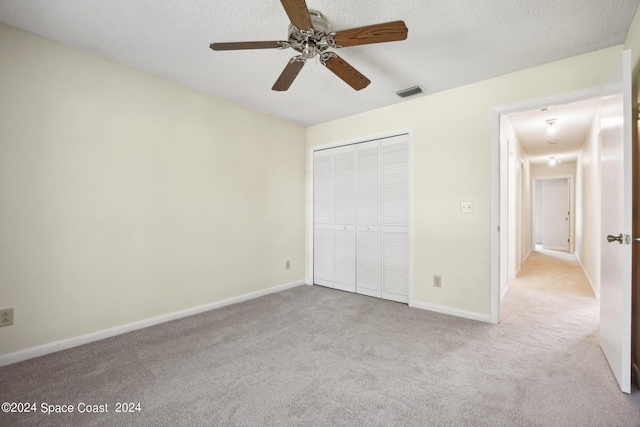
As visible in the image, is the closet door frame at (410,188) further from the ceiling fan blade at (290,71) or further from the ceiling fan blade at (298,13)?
the ceiling fan blade at (298,13)

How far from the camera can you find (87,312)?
92.9 inches

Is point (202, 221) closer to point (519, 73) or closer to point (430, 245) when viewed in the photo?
point (430, 245)

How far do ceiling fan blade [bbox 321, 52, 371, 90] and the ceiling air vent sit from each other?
0.97 m

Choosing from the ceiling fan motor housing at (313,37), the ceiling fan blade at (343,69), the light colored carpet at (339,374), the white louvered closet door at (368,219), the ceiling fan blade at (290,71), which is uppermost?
the ceiling fan motor housing at (313,37)

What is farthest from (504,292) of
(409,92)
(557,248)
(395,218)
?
(557,248)

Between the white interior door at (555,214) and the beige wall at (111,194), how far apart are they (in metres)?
8.92

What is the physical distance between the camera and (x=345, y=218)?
3.97 meters

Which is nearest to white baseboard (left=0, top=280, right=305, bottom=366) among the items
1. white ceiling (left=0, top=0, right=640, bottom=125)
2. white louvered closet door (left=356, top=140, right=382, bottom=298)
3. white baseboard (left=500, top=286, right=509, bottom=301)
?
white louvered closet door (left=356, top=140, right=382, bottom=298)

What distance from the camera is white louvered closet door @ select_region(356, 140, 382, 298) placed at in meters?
3.65

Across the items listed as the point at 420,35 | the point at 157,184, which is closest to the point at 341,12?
the point at 420,35

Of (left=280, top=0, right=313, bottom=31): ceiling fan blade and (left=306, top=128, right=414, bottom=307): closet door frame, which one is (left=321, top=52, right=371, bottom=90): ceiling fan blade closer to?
(left=280, top=0, right=313, bottom=31): ceiling fan blade

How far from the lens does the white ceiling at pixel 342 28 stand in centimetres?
183

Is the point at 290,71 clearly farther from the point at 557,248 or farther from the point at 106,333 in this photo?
the point at 557,248

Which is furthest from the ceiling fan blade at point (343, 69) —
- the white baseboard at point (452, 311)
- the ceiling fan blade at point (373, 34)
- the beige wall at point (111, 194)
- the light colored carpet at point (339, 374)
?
the white baseboard at point (452, 311)
